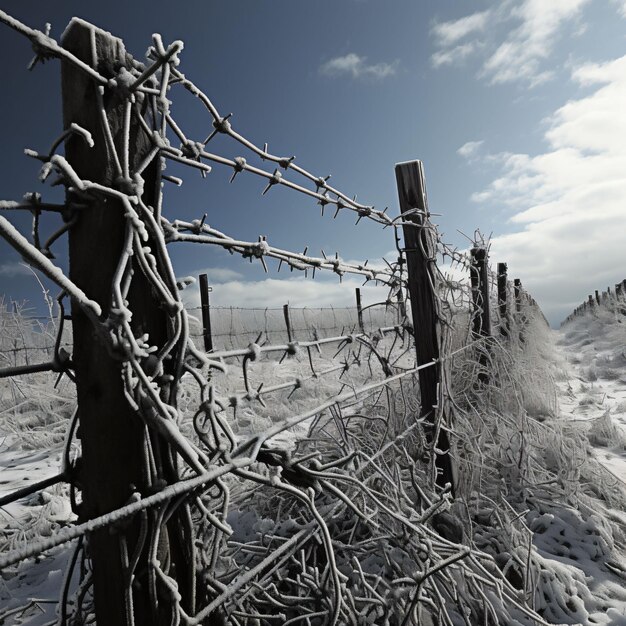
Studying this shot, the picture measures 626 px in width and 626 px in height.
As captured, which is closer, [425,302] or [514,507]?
[425,302]

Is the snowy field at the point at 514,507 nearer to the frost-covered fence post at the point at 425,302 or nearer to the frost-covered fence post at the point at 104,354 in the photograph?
the frost-covered fence post at the point at 425,302

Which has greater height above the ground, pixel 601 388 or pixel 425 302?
pixel 425 302

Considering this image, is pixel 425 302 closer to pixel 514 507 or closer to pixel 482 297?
pixel 514 507

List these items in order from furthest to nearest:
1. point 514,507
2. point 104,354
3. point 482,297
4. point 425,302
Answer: point 482,297
point 514,507
point 425,302
point 104,354

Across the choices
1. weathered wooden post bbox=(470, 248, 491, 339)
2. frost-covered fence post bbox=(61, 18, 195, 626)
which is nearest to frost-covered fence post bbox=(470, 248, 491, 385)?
weathered wooden post bbox=(470, 248, 491, 339)

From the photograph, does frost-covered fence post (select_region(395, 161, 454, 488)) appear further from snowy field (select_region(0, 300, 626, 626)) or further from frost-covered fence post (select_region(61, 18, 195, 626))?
frost-covered fence post (select_region(61, 18, 195, 626))

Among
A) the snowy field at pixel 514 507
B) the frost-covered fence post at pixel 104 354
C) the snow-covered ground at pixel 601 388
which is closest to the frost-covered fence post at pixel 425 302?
the snowy field at pixel 514 507

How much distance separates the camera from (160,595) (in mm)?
834

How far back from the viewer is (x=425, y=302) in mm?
2105

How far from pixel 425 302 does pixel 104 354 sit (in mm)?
1590

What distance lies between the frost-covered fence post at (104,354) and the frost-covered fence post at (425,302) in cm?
151

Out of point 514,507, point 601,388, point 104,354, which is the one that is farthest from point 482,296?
point 601,388

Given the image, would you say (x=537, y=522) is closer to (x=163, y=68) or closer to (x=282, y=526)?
(x=282, y=526)

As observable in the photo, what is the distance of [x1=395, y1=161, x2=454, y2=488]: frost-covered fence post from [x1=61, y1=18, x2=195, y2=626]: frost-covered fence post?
151 centimetres
